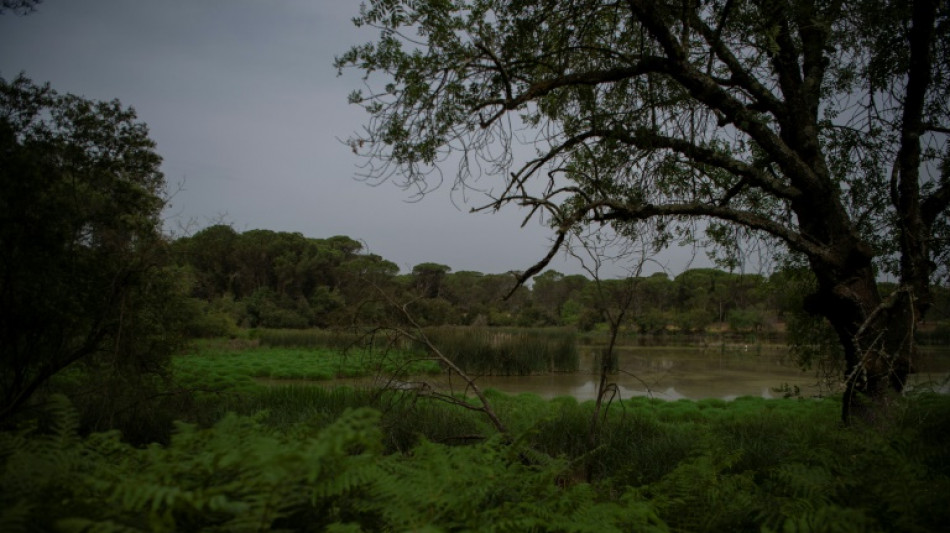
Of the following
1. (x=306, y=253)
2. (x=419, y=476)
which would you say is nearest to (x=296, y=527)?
(x=419, y=476)

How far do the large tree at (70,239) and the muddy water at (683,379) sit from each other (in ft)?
16.1

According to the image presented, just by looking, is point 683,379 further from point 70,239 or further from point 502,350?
point 70,239

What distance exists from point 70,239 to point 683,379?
15410mm

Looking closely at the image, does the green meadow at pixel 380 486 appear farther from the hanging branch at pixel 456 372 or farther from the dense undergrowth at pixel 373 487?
the hanging branch at pixel 456 372

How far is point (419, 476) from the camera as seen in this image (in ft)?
5.31

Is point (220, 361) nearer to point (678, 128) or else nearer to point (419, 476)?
point (678, 128)

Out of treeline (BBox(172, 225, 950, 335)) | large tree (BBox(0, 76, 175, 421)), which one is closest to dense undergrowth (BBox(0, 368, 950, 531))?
large tree (BBox(0, 76, 175, 421))

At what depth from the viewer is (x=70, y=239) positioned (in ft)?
17.0

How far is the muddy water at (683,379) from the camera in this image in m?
13.0

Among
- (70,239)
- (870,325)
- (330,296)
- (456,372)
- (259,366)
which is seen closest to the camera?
(870,325)

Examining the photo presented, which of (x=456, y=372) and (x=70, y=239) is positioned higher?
(x=70, y=239)

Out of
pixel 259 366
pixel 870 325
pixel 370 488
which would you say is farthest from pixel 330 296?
pixel 370 488

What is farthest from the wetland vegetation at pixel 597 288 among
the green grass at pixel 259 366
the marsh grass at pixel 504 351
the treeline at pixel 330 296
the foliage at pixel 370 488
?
the treeline at pixel 330 296

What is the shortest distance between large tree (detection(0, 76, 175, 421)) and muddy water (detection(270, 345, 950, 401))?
4915 mm
